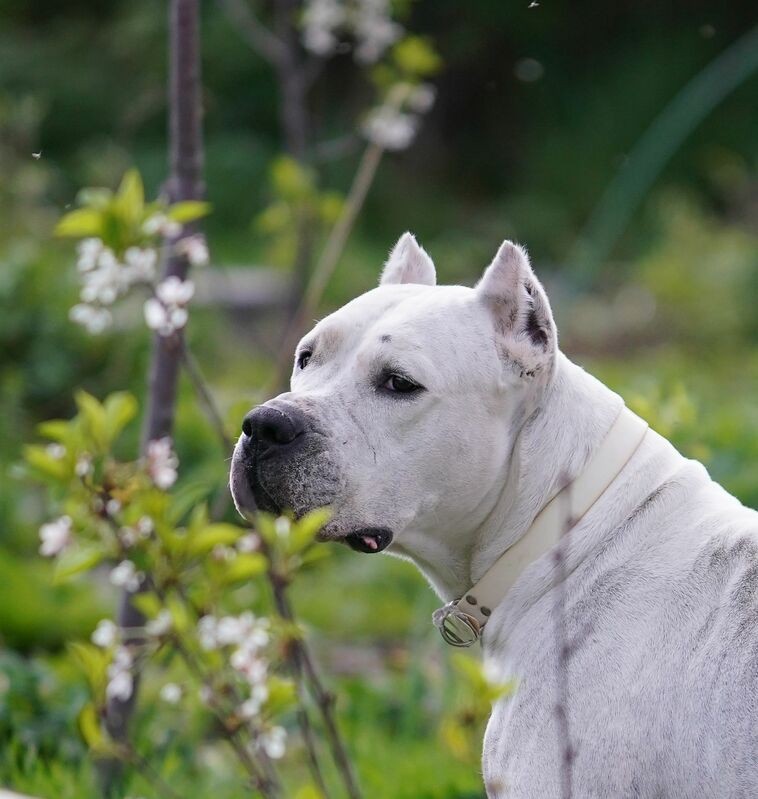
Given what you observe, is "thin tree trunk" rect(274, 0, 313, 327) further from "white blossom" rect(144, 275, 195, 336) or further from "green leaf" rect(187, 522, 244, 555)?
"green leaf" rect(187, 522, 244, 555)

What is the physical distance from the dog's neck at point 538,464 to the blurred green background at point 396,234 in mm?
573

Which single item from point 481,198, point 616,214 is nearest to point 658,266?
point 616,214

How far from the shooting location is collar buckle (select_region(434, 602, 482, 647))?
8.63 feet

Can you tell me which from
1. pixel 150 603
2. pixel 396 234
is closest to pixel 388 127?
pixel 150 603

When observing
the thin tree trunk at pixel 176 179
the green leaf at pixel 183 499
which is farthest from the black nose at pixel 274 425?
the thin tree trunk at pixel 176 179

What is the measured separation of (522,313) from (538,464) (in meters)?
0.31

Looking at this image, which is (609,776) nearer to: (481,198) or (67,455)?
(67,455)

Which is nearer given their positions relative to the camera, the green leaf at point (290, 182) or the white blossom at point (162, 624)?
the white blossom at point (162, 624)

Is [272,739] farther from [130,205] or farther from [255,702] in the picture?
[130,205]

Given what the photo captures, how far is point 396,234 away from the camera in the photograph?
462 inches

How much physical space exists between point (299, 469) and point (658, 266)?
24.9 ft

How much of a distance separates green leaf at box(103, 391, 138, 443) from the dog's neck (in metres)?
0.72

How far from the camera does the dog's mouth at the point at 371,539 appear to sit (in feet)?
8.45

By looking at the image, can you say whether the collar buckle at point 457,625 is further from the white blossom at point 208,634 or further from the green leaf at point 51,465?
the green leaf at point 51,465
